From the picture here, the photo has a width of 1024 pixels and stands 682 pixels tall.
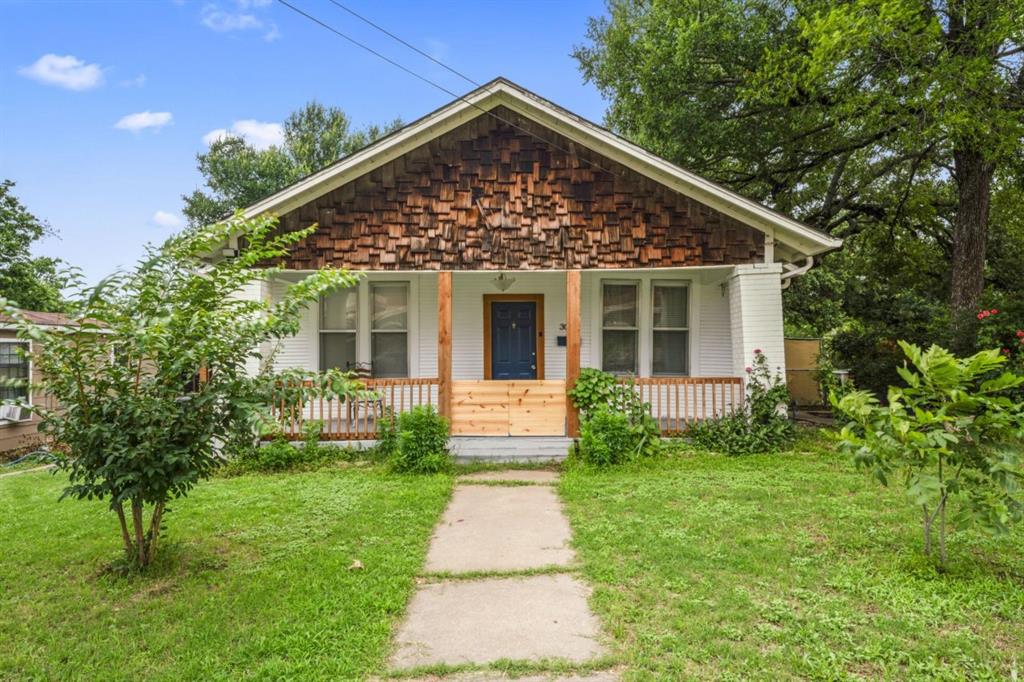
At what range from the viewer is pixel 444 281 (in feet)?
26.0

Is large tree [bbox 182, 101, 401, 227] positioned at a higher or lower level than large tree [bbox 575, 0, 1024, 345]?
higher

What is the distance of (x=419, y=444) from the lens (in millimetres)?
7113

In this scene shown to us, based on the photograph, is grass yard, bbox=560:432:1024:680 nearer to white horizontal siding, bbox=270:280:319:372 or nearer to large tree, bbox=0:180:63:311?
white horizontal siding, bbox=270:280:319:372

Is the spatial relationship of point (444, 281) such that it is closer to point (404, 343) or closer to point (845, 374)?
point (404, 343)

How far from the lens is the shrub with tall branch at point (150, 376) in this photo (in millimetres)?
3576

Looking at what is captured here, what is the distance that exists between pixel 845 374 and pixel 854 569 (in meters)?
10.1

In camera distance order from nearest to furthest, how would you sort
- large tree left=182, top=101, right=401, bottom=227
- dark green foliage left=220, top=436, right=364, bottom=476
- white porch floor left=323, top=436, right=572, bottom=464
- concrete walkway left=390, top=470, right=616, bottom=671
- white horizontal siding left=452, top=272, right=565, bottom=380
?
concrete walkway left=390, top=470, right=616, bottom=671 < dark green foliage left=220, top=436, right=364, bottom=476 < white porch floor left=323, top=436, right=572, bottom=464 < white horizontal siding left=452, top=272, right=565, bottom=380 < large tree left=182, top=101, right=401, bottom=227

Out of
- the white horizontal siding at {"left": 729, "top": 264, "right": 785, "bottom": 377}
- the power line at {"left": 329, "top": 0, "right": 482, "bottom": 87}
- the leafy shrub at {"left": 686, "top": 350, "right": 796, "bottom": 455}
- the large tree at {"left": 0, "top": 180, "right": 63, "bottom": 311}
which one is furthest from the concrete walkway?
the large tree at {"left": 0, "top": 180, "right": 63, "bottom": 311}

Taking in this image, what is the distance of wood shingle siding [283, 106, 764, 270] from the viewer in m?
8.08

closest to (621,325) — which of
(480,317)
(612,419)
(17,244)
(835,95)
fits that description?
(480,317)

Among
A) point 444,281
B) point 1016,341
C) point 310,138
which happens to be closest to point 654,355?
point 444,281

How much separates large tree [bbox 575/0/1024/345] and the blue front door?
15.4 feet

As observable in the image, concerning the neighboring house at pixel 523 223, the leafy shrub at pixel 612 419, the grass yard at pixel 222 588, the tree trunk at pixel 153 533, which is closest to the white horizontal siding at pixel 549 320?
the neighboring house at pixel 523 223

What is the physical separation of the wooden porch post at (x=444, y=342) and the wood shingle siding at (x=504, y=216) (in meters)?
0.33
